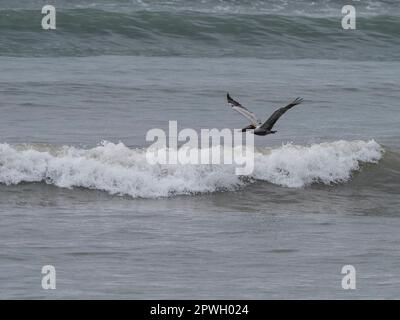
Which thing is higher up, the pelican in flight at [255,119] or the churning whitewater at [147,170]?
the pelican in flight at [255,119]

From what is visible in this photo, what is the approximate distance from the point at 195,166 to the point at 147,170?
632 mm

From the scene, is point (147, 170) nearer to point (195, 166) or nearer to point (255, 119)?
point (195, 166)

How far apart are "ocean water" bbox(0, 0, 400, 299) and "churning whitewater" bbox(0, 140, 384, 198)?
27 mm

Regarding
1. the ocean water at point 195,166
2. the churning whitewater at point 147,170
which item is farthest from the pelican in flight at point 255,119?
the churning whitewater at point 147,170

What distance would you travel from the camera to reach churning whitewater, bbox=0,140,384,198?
14602 mm

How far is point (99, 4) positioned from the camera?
27.1 meters

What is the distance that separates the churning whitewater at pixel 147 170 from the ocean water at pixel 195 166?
0.03m

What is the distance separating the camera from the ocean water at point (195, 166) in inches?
425

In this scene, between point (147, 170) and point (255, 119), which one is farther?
point (147, 170)

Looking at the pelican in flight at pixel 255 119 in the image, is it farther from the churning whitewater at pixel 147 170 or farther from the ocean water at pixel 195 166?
the churning whitewater at pixel 147 170

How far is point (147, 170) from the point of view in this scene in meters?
15.1

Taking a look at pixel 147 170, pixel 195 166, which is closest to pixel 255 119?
pixel 195 166

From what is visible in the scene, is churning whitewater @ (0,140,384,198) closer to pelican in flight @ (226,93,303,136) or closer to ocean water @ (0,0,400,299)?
ocean water @ (0,0,400,299)
